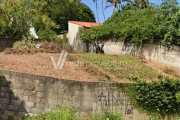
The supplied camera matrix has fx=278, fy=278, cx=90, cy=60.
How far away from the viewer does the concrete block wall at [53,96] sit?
26.6ft

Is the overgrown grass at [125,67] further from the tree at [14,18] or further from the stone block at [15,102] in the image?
the tree at [14,18]

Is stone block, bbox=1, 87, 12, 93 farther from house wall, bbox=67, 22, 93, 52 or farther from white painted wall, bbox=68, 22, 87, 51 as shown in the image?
white painted wall, bbox=68, 22, 87, 51

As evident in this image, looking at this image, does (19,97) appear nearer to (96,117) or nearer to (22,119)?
(22,119)

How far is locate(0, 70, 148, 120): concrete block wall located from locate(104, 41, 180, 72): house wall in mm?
5384

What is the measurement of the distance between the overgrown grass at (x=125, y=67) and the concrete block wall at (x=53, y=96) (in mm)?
2537

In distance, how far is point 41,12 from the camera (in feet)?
74.1

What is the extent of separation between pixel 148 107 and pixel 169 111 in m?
0.82

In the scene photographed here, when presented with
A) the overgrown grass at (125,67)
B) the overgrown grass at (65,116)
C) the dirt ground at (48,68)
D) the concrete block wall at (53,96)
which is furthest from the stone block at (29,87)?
the overgrown grass at (125,67)

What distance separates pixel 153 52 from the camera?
49.4 ft

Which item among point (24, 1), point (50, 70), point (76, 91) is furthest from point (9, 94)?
point (24, 1)

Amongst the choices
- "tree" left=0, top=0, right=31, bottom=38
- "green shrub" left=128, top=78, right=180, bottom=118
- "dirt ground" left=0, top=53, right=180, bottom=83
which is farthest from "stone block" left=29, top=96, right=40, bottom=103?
"tree" left=0, top=0, right=31, bottom=38

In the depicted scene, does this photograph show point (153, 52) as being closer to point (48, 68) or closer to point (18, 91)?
point (48, 68)

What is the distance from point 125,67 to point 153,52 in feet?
8.60

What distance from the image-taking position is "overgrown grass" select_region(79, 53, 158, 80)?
12234mm
